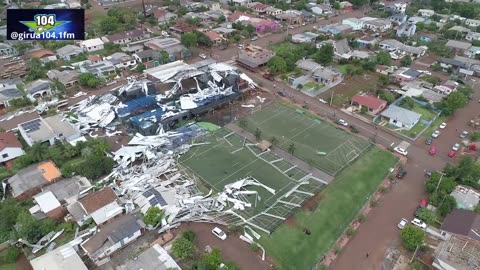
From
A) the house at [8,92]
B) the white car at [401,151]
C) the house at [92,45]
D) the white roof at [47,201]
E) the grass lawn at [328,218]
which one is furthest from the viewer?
the house at [92,45]

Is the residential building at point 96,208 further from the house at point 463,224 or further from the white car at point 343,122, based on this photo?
the white car at point 343,122

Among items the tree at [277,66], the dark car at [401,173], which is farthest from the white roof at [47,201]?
the tree at [277,66]

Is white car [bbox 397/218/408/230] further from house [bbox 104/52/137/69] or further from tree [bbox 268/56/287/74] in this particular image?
house [bbox 104/52/137/69]

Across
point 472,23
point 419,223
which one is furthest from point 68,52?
point 472,23

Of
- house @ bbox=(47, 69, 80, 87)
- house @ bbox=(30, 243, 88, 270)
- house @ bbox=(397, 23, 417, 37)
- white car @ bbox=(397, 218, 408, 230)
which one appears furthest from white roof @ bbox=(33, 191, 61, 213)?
house @ bbox=(397, 23, 417, 37)

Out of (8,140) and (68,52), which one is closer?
(8,140)

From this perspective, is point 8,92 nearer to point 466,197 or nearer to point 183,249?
point 183,249
